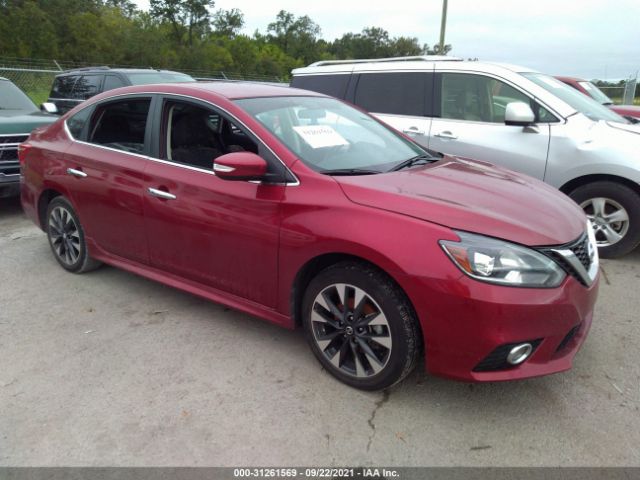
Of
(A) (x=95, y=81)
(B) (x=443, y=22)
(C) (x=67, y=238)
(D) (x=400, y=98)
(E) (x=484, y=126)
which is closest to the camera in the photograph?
(C) (x=67, y=238)

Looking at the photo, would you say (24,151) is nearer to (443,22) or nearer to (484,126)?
(484,126)

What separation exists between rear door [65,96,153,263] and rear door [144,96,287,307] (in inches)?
6.3

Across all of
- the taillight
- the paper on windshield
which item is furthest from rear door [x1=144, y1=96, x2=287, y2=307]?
the taillight

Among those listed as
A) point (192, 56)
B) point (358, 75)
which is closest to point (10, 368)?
point (358, 75)

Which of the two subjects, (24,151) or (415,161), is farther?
(24,151)

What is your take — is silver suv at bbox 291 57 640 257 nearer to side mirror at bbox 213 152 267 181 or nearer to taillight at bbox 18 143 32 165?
side mirror at bbox 213 152 267 181

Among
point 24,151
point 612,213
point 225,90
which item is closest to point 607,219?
point 612,213

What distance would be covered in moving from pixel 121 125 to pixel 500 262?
2.97 metres

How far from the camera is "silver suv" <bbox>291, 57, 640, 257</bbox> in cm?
472

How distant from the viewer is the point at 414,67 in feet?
19.2

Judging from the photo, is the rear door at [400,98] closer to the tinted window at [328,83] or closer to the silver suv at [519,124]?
the silver suv at [519,124]

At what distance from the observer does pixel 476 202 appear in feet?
8.84

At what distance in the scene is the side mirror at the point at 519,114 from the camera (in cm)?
489

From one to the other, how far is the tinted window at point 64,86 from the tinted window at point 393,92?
6.19 meters
